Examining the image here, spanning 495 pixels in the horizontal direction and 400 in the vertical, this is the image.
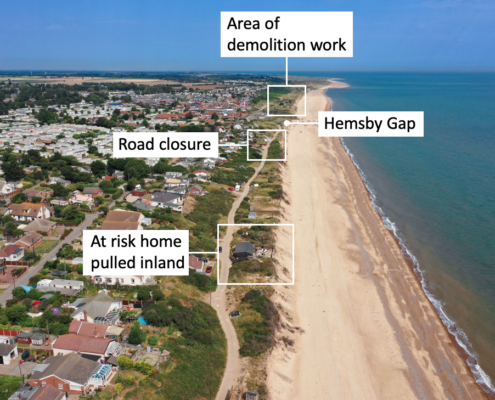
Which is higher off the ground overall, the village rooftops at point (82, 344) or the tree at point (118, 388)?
the village rooftops at point (82, 344)

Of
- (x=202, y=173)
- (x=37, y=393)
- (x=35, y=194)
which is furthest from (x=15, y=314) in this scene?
(x=202, y=173)

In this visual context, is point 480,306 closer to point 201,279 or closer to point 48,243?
point 201,279

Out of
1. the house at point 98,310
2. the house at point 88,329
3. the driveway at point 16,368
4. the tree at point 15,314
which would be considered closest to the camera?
the driveway at point 16,368

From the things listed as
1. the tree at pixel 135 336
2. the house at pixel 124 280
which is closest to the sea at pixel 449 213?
the tree at pixel 135 336

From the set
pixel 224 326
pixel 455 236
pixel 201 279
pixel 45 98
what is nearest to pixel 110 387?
pixel 224 326

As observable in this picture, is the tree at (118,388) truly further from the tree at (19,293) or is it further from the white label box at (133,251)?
the tree at (19,293)

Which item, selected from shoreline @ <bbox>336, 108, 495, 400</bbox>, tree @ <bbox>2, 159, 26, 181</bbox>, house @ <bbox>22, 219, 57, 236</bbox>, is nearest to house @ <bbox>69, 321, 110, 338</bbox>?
house @ <bbox>22, 219, 57, 236</bbox>

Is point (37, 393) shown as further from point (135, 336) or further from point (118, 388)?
point (135, 336)

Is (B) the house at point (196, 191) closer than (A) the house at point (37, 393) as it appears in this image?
No
